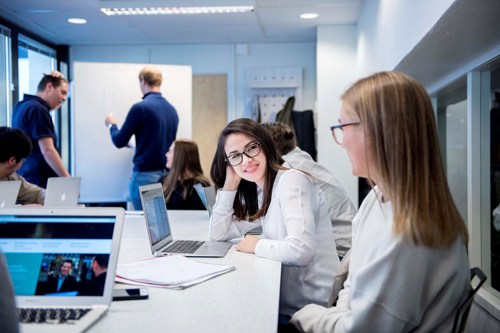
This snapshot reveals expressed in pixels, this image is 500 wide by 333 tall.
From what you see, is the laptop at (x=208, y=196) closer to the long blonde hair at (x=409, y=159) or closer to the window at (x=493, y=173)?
the window at (x=493, y=173)

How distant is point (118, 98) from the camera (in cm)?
447

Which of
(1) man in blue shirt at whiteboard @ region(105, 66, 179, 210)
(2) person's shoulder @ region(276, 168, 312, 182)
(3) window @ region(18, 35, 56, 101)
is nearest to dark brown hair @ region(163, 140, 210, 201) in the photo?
(1) man in blue shirt at whiteboard @ region(105, 66, 179, 210)

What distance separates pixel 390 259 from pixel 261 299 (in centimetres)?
37

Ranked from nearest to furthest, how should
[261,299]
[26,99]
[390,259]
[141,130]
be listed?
[390,259]
[261,299]
[26,99]
[141,130]

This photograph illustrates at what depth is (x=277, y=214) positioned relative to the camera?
179 cm

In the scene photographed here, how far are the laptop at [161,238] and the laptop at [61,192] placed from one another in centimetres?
70

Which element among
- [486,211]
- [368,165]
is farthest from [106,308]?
[486,211]

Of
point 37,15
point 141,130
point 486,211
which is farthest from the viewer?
point 37,15

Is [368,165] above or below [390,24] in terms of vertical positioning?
below

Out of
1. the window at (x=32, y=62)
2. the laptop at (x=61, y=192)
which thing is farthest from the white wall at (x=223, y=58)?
the laptop at (x=61, y=192)

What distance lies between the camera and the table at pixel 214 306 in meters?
1.01

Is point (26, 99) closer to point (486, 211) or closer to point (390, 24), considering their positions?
point (390, 24)

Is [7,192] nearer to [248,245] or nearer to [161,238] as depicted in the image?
[161,238]

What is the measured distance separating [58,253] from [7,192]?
3.67 feet
